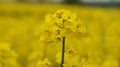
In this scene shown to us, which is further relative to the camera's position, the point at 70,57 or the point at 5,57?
the point at 5,57

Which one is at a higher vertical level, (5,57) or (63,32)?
(63,32)

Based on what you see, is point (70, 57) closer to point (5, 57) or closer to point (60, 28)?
point (60, 28)

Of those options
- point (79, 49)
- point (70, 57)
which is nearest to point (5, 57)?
point (79, 49)

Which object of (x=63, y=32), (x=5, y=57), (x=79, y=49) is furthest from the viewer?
(x=79, y=49)

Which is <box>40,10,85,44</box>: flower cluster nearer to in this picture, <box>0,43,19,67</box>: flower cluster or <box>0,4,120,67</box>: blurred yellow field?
<box>0,4,120,67</box>: blurred yellow field

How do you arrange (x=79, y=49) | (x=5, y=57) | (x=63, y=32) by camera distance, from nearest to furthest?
(x=63, y=32)
(x=5, y=57)
(x=79, y=49)

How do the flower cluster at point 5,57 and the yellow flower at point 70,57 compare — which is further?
the flower cluster at point 5,57

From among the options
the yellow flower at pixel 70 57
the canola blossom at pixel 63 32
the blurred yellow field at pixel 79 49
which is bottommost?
the blurred yellow field at pixel 79 49

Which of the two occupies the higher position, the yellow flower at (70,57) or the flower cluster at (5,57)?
the yellow flower at (70,57)

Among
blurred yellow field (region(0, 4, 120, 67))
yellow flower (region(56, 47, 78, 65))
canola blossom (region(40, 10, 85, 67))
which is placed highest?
canola blossom (region(40, 10, 85, 67))

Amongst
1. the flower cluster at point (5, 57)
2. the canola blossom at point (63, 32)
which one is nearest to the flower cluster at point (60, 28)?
the canola blossom at point (63, 32)

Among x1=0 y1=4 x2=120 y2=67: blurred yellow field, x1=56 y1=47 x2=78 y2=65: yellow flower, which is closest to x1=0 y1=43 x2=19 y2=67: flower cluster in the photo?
x1=0 y1=4 x2=120 y2=67: blurred yellow field

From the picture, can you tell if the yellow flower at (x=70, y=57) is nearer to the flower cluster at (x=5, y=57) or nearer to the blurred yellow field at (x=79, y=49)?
the blurred yellow field at (x=79, y=49)

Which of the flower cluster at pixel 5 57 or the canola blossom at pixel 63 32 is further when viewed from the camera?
the flower cluster at pixel 5 57
